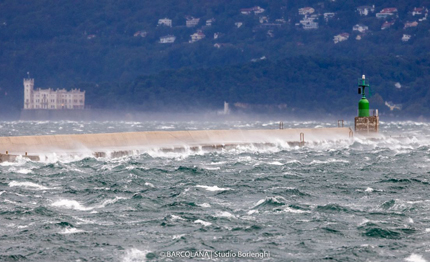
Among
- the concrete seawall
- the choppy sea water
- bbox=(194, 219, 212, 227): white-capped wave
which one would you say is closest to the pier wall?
the concrete seawall

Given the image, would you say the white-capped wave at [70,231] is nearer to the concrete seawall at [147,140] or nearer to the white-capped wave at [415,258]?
the white-capped wave at [415,258]

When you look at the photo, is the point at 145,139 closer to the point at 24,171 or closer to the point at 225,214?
the point at 24,171

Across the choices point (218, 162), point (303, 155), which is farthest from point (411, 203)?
point (303, 155)

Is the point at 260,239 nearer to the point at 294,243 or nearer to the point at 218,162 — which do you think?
the point at 294,243

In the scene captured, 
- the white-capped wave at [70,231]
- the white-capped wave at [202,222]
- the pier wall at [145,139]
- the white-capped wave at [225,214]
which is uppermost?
the pier wall at [145,139]

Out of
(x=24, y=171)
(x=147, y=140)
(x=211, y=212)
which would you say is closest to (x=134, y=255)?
(x=211, y=212)

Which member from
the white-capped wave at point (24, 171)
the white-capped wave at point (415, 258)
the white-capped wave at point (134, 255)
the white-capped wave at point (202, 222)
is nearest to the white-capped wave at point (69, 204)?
the white-capped wave at point (202, 222)
